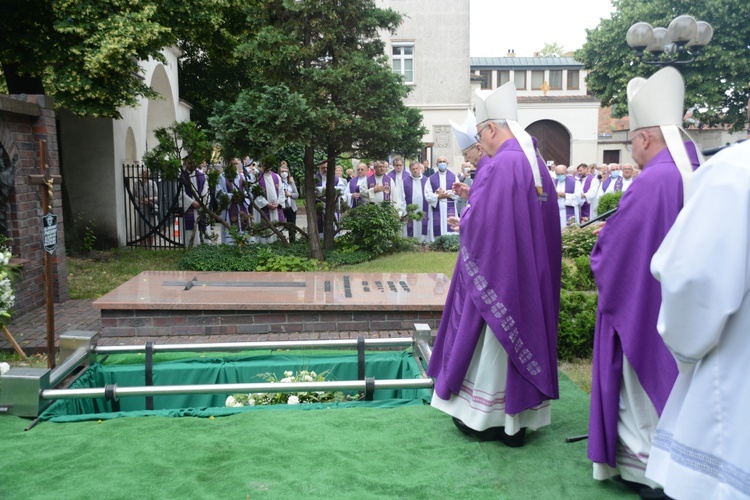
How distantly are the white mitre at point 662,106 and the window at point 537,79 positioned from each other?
3700 cm

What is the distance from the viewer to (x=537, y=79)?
39406 millimetres

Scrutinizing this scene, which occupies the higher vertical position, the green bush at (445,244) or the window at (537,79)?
the window at (537,79)

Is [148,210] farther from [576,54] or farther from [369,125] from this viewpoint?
[576,54]

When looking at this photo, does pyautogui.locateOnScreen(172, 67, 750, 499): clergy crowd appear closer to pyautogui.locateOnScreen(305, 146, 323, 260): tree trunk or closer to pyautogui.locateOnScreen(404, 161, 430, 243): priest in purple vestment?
pyautogui.locateOnScreen(305, 146, 323, 260): tree trunk

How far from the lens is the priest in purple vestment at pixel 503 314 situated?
399cm

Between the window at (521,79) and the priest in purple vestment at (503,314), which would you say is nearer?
the priest in purple vestment at (503,314)

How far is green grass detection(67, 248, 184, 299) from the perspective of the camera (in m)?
10.5

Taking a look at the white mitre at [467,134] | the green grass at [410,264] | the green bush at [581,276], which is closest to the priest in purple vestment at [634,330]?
the white mitre at [467,134]

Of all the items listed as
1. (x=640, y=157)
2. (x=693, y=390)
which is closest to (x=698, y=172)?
(x=693, y=390)

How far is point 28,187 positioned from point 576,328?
652 centimetres

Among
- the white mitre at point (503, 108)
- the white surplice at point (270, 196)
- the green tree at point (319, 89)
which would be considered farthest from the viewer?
the white surplice at point (270, 196)

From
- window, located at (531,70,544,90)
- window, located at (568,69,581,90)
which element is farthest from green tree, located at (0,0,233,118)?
window, located at (568,69,581,90)

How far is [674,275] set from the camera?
2.28m

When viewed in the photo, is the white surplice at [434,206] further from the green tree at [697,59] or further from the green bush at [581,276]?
the green tree at [697,59]
